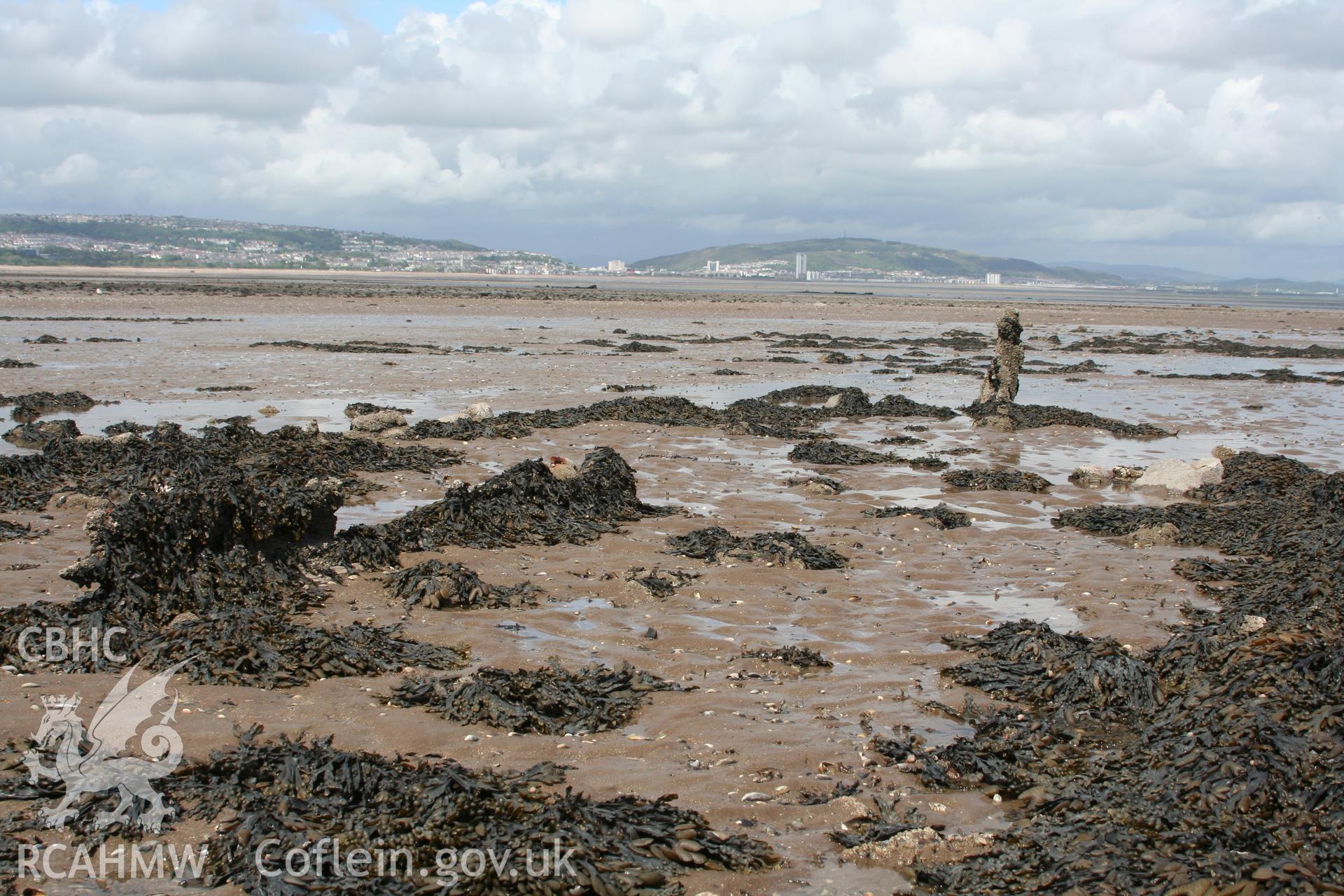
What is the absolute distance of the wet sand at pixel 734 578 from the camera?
4750 mm

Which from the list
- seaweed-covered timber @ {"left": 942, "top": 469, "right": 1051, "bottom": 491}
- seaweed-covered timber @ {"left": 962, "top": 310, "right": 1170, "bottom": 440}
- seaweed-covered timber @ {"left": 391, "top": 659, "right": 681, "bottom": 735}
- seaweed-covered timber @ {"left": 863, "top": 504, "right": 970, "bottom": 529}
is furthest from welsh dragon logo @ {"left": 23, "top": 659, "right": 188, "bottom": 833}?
seaweed-covered timber @ {"left": 962, "top": 310, "right": 1170, "bottom": 440}

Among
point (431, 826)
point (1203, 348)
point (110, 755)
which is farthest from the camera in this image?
point (1203, 348)

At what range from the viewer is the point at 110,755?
14.3 ft

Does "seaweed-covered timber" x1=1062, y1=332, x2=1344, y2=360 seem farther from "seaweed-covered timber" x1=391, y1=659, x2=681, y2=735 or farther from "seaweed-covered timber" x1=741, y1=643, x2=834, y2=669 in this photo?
"seaweed-covered timber" x1=391, y1=659, x2=681, y2=735

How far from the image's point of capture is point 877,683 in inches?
232

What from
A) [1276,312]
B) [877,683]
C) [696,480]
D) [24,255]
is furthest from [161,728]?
[24,255]

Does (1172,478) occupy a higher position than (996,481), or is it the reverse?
(1172,478)

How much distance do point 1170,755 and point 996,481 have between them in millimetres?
7661

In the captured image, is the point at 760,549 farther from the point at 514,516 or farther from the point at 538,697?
the point at 538,697

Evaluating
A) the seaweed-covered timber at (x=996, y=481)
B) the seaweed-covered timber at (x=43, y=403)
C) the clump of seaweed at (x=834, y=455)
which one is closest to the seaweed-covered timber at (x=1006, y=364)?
the clump of seaweed at (x=834, y=455)

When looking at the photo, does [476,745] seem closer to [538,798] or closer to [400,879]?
[538,798]

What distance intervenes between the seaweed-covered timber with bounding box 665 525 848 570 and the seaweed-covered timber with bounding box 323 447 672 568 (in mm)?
908

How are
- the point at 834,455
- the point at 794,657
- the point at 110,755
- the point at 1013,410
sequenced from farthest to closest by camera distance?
the point at 1013,410 → the point at 834,455 → the point at 794,657 → the point at 110,755

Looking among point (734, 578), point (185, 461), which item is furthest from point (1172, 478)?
point (185, 461)
